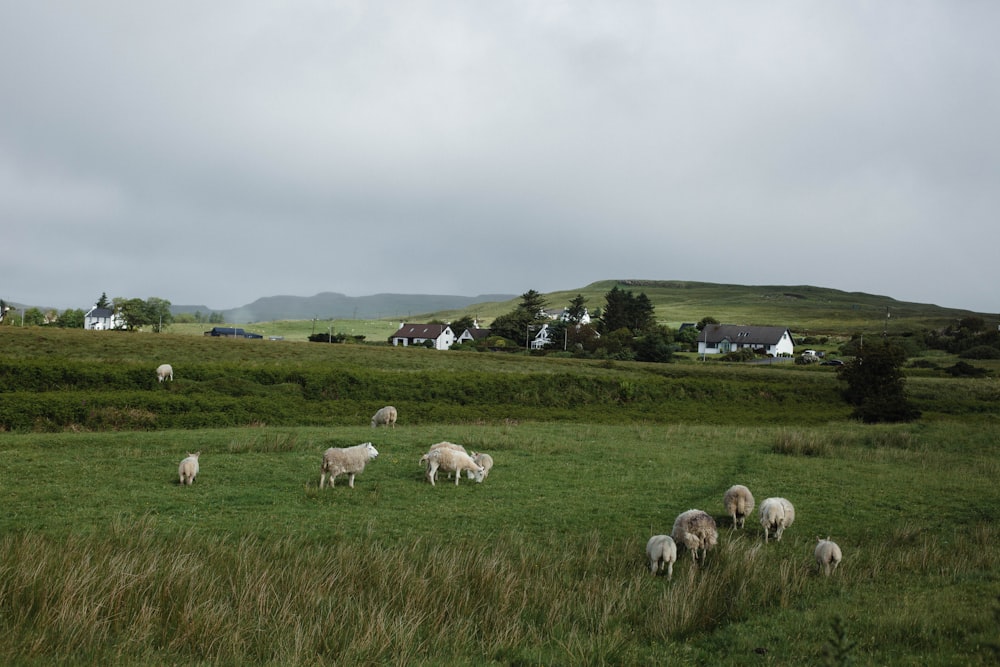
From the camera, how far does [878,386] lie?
165 feet

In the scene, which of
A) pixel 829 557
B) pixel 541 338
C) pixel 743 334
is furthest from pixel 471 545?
pixel 743 334

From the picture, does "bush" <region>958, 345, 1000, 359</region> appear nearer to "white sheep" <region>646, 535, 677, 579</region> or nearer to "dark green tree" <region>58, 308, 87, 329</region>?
"white sheep" <region>646, 535, 677, 579</region>

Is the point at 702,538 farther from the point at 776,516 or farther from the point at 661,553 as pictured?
the point at 776,516

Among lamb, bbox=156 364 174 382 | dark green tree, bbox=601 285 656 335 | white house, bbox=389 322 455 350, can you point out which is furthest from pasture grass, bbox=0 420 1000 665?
white house, bbox=389 322 455 350

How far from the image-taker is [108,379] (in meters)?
37.0

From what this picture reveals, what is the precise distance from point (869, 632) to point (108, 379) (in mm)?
40607

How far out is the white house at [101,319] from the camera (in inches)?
6314

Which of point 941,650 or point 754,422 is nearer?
point 941,650

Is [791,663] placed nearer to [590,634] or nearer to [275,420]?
[590,634]

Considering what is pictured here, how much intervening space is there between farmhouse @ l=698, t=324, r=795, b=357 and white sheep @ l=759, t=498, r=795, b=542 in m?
122

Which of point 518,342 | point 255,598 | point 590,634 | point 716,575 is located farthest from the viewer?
point 518,342

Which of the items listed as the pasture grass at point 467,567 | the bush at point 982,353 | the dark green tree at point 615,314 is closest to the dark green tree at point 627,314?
the dark green tree at point 615,314

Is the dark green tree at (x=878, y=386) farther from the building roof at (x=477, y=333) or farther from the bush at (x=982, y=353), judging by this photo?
the building roof at (x=477, y=333)

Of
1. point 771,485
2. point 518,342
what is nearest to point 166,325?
point 518,342
